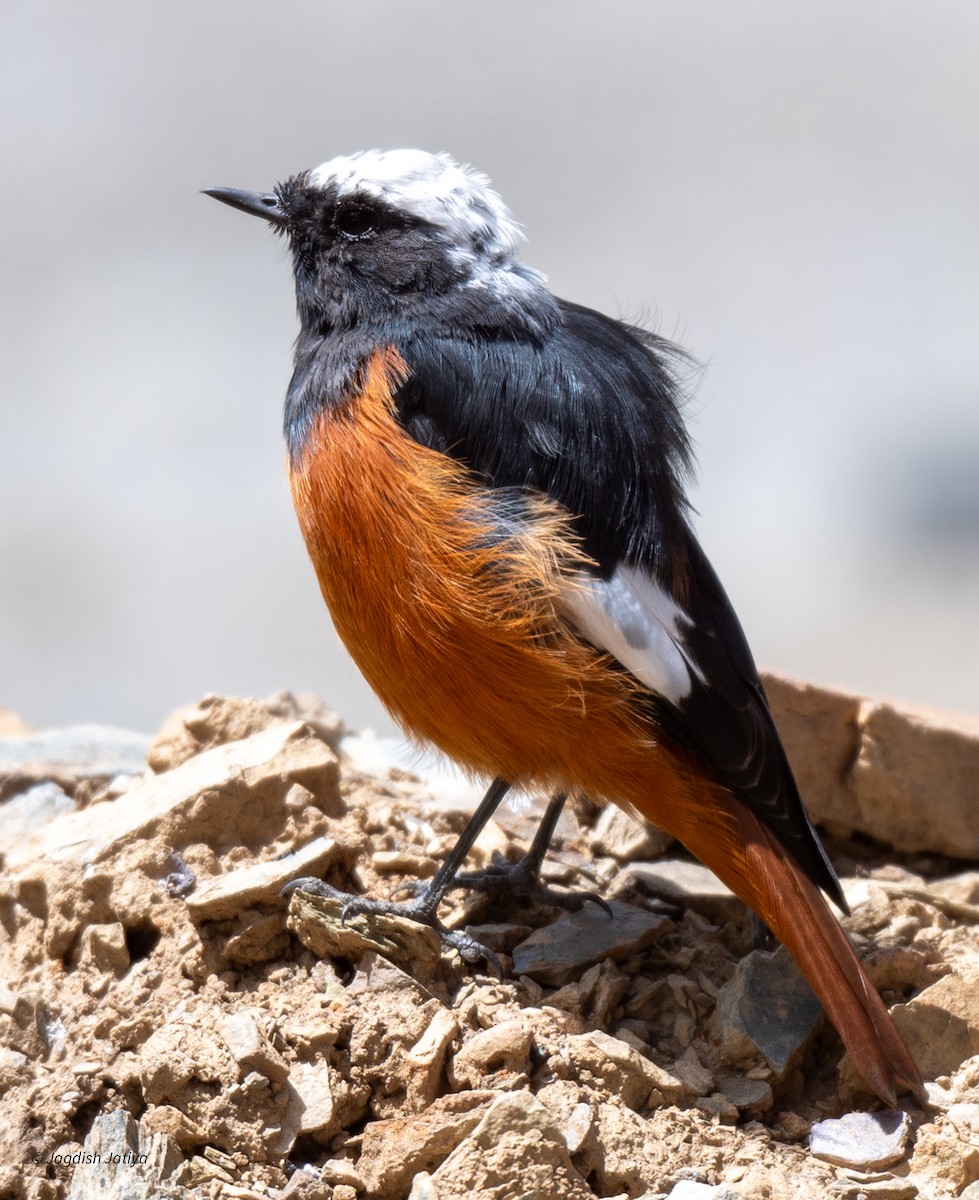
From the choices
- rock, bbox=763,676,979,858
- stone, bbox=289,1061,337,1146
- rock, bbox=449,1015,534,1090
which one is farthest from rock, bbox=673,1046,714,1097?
rock, bbox=763,676,979,858

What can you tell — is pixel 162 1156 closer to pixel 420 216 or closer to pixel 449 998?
pixel 449 998

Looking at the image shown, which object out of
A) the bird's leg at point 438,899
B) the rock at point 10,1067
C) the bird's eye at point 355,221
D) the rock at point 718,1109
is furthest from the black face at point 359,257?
the rock at point 718,1109

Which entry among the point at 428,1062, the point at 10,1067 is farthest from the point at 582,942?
the point at 10,1067

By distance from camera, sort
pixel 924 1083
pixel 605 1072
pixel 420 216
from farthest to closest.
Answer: pixel 420 216 → pixel 924 1083 → pixel 605 1072

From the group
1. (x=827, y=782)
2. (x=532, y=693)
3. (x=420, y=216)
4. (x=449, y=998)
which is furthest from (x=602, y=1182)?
(x=420, y=216)

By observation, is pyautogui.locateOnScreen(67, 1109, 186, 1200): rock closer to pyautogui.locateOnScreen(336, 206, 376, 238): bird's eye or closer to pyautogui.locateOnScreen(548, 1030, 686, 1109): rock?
pyautogui.locateOnScreen(548, 1030, 686, 1109): rock

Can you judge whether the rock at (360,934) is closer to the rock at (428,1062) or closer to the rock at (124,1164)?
the rock at (428,1062)
